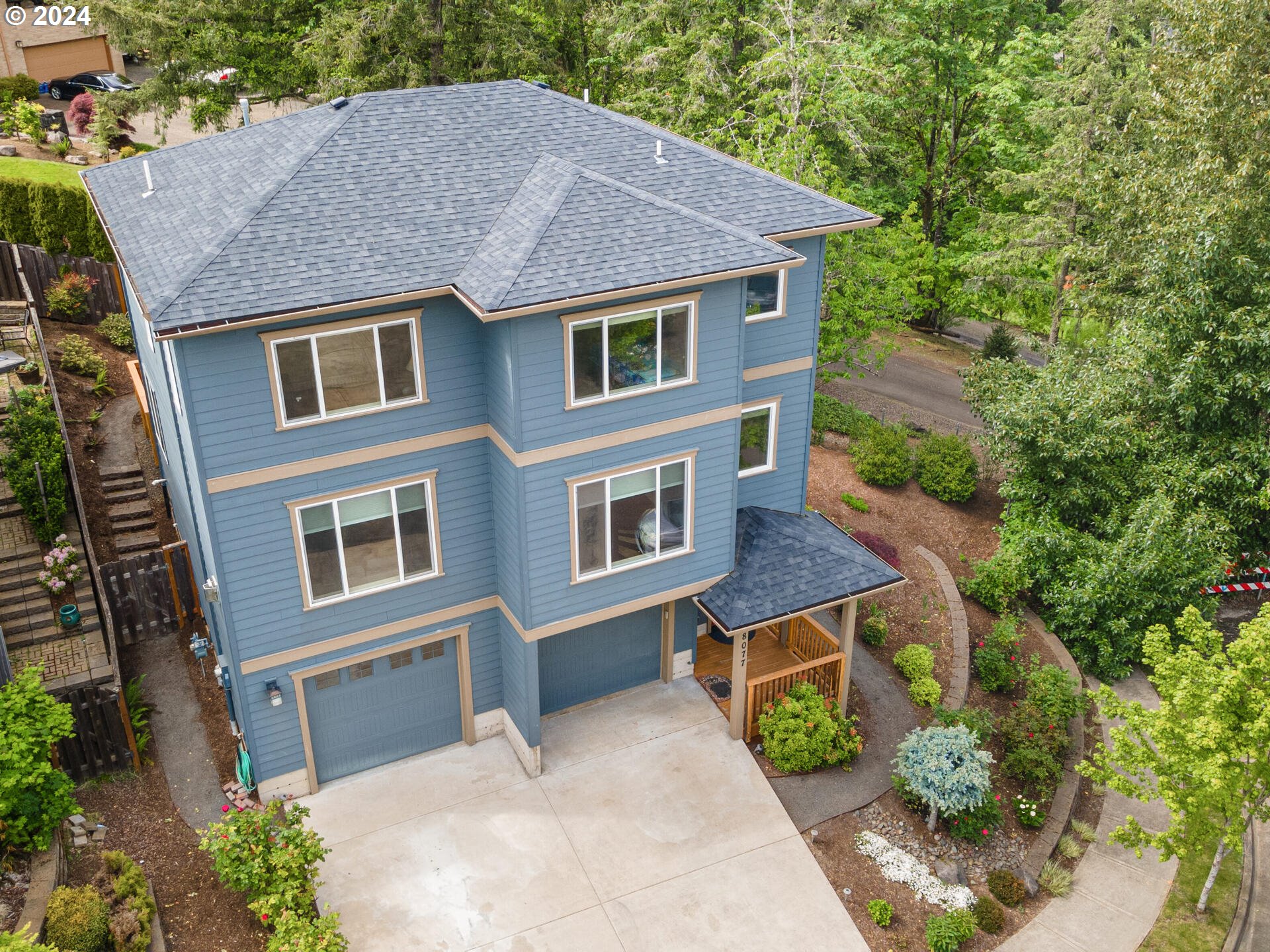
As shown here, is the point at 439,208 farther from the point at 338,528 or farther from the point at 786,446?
the point at 786,446

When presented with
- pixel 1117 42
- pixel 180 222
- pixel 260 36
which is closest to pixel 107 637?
pixel 180 222

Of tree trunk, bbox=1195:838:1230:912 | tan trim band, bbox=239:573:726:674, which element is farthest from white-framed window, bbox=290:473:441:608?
tree trunk, bbox=1195:838:1230:912

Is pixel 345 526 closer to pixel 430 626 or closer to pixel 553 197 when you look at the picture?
pixel 430 626

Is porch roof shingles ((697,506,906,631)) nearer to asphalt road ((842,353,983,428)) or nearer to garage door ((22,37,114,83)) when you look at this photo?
asphalt road ((842,353,983,428))

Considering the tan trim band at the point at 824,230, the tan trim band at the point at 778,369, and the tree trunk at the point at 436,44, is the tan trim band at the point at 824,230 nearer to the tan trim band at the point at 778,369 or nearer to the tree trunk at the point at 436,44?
the tan trim band at the point at 778,369

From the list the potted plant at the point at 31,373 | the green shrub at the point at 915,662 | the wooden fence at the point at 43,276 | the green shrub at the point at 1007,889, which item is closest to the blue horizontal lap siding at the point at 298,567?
the green shrub at the point at 915,662

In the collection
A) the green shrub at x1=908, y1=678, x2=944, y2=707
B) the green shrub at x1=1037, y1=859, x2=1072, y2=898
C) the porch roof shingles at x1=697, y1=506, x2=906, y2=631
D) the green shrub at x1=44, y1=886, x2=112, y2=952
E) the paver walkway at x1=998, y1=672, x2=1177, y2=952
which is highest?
the porch roof shingles at x1=697, y1=506, x2=906, y2=631
